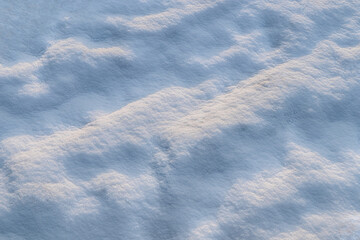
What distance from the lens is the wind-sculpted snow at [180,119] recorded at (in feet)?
3.54

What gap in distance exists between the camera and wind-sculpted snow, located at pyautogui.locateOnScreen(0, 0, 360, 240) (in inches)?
42.5

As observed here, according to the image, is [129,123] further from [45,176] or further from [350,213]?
[350,213]

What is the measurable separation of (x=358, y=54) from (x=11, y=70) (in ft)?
3.50

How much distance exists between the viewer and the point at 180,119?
4.22ft

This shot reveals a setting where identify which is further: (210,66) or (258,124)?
(210,66)

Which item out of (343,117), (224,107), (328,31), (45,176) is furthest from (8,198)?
(328,31)

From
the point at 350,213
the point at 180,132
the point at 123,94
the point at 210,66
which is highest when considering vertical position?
the point at 210,66

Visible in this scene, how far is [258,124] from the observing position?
128 cm

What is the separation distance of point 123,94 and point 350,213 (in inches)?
26.4

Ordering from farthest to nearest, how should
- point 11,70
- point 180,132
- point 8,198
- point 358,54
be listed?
point 358,54, point 11,70, point 180,132, point 8,198

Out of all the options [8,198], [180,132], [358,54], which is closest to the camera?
[8,198]

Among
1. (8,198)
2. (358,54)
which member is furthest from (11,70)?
(358,54)

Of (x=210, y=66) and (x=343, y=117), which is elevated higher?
(x=210, y=66)

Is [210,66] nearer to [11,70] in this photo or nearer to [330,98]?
[330,98]
